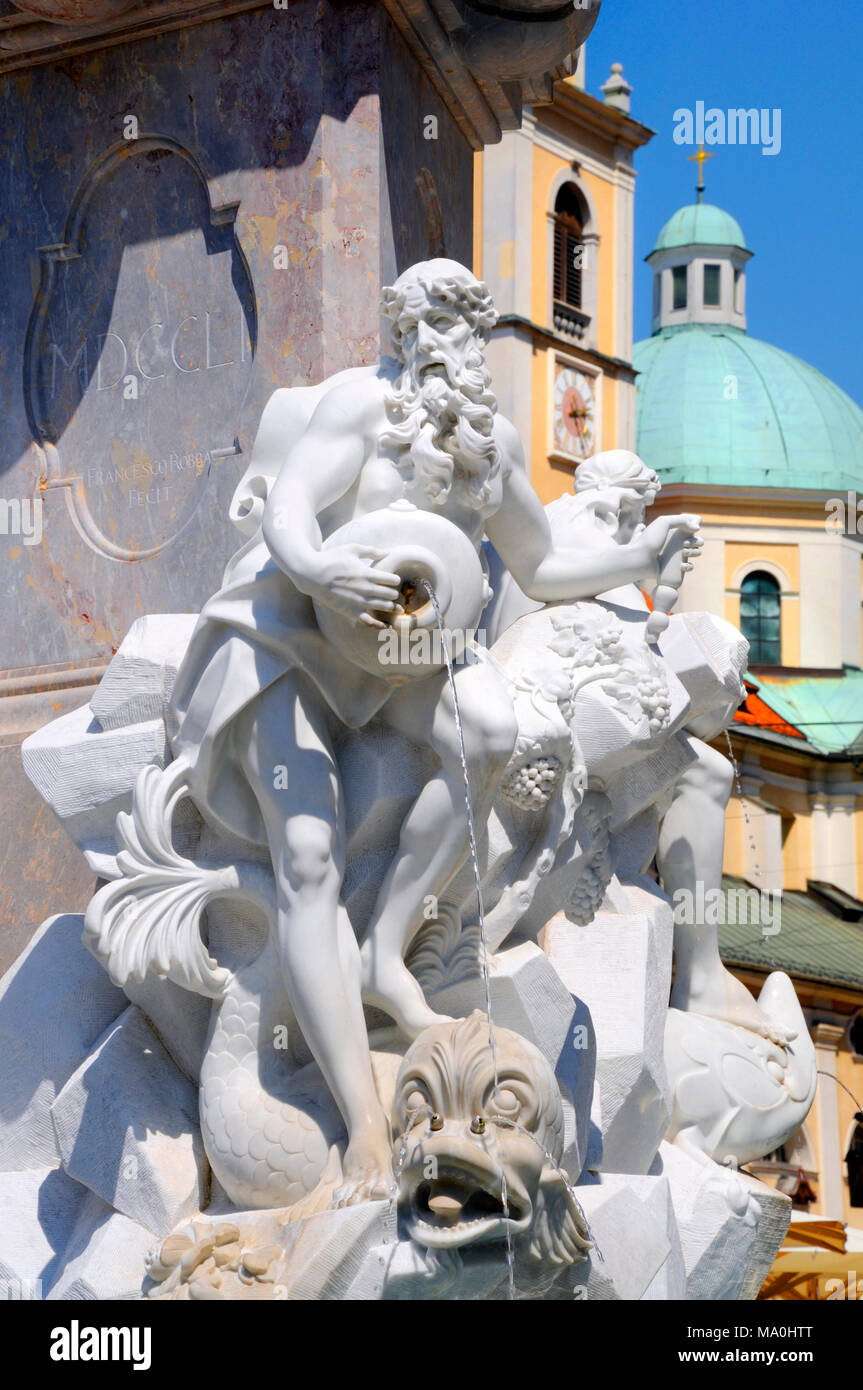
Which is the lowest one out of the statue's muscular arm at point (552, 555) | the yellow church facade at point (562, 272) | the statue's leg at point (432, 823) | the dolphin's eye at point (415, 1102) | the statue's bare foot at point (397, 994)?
the dolphin's eye at point (415, 1102)

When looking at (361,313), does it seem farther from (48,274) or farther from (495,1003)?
(495,1003)

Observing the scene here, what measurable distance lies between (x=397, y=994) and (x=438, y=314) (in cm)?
191

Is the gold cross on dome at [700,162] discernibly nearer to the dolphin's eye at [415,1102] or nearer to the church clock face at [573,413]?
the church clock face at [573,413]

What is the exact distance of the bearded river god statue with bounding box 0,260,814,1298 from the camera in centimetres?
609

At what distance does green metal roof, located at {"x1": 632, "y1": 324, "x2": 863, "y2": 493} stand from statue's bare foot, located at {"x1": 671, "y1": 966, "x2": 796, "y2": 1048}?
4309 cm

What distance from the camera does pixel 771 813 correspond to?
4575 centimetres

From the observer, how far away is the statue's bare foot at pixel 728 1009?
854 cm

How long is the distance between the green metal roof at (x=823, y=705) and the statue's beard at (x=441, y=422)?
1648 inches

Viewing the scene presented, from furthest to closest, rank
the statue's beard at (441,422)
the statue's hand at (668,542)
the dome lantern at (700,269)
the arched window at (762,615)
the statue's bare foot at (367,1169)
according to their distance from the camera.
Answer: the dome lantern at (700,269) → the arched window at (762,615) → the statue's hand at (668,542) → the statue's beard at (441,422) → the statue's bare foot at (367,1169)

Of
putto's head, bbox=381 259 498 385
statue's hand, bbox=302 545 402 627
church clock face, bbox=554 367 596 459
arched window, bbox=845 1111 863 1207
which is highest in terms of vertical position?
church clock face, bbox=554 367 596 459

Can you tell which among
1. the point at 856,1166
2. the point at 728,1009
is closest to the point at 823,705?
the point at 856,1166

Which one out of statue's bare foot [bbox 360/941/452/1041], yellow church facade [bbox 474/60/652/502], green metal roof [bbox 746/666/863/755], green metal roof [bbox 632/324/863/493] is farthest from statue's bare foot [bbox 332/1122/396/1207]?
green metal roof [bbox 632/324/863/493]

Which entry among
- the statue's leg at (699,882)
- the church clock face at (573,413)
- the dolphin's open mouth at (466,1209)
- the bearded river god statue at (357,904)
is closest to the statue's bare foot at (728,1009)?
the statue's leg at (699,882)

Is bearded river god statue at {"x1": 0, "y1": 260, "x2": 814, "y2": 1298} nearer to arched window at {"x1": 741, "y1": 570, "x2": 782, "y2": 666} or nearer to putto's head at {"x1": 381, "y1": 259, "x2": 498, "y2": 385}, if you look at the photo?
putto's head at {"x1": 381, "y1": 259, "x2": 498, "y2": 385}
